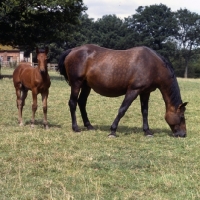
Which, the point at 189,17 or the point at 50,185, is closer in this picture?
the point at 50,185

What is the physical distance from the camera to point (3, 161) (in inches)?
247

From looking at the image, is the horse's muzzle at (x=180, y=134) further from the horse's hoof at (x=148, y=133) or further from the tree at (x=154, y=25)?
the tree at (x=154, y=25)

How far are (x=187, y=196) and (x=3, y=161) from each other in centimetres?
301

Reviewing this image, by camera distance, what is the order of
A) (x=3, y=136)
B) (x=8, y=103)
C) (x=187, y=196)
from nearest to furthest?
(x=187, y=196)
(x=3, y=136)
(x=8, y=103)

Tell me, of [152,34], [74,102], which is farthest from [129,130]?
[152,34]

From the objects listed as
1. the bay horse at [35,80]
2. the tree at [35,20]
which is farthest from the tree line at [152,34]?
the bay horse at [35,80]

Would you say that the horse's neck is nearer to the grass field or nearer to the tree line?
the grass field

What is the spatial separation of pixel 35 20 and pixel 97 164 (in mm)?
26583

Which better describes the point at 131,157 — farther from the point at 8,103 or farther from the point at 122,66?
the point at 8,103

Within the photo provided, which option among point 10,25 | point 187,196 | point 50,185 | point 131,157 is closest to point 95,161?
point 131,157

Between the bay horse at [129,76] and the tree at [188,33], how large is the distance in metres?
75.5

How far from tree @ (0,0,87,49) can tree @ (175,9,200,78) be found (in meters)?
53.2

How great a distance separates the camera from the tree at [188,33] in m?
84.0

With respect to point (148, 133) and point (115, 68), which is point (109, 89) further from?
point (148, 133)
